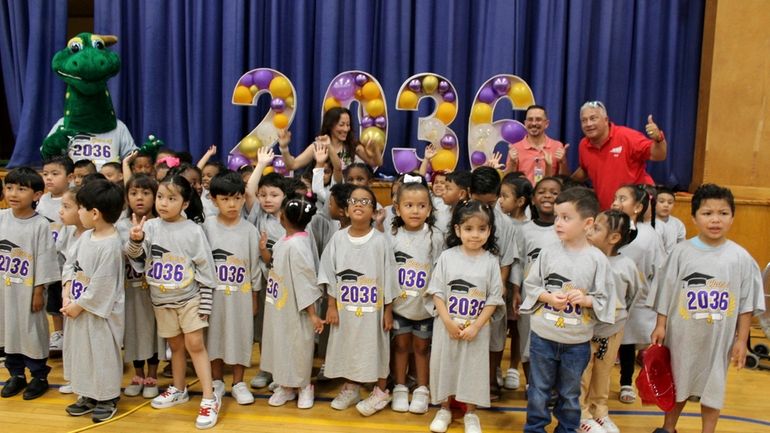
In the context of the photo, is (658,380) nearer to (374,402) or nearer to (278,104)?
(374,402)

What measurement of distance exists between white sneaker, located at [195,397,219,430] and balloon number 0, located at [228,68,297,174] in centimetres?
231

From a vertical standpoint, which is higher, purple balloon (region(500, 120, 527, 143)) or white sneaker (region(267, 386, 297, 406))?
purple balloon (region(500, 120, 527, 143))

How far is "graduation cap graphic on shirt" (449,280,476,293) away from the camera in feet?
9.17

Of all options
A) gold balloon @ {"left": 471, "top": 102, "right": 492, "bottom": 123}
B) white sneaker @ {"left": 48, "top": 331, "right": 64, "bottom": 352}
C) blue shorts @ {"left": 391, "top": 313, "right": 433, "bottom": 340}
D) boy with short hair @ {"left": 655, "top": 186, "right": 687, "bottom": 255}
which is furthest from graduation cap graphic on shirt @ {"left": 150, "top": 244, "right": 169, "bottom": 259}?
boy with short hair @ {"left": 655, "top": 186, "right": 687, "bottom": 255}

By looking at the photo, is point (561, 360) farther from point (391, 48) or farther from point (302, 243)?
point (391, 48)

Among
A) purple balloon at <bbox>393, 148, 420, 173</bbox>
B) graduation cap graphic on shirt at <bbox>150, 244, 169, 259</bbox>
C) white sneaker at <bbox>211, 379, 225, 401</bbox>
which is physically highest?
purple balloon at <bbox>393, 148, 420, 173</bbox>

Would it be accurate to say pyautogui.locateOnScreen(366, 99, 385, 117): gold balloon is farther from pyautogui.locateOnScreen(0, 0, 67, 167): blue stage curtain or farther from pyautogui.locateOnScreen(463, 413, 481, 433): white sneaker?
pyautogui.locateOnScreen(0, 0, 67, 167): blue stage curtain

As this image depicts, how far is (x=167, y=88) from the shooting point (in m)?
5.80

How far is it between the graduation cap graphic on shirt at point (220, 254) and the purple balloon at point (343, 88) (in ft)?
6.94

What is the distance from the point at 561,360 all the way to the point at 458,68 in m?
3.40

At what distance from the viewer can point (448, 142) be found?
15.9 ft

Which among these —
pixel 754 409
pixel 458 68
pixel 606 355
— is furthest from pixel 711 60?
pixel 606 355

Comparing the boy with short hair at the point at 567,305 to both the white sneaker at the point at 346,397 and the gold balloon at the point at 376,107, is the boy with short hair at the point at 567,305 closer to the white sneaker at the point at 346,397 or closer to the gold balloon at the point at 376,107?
the white sneaker at the point at 346,397

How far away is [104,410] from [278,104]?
8.84ft
